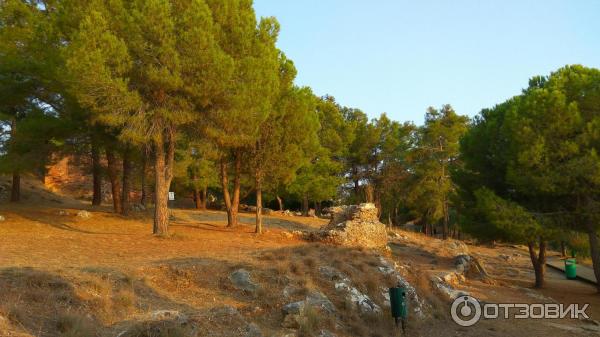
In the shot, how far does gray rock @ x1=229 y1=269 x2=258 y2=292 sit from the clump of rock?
9109 millimetres

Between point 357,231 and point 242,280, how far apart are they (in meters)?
10.5

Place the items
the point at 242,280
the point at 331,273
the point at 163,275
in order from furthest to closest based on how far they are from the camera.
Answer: the point at 331,273
the point at 242,280
the point at 163,275

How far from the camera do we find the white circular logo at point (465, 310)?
13.6 m

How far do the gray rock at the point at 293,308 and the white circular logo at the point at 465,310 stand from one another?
613 cm

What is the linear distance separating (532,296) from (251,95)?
14.5 m

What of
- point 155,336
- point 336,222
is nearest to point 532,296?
point 336,222

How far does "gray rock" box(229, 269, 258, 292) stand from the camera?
10.5 metres

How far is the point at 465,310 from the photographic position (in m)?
14.6

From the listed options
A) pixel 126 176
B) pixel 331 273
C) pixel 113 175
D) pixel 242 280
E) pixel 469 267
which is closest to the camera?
pixel 242 280

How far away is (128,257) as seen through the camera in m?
12.6

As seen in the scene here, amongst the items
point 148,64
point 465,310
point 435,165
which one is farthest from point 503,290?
point 435,165

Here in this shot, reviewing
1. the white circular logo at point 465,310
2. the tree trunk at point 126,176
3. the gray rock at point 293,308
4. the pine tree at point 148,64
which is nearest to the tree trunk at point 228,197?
the tree trunk at point 126,176

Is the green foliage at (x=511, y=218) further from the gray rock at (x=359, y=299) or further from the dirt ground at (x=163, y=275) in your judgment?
the gray rock at (x=359, y=299)

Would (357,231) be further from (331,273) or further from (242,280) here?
(242,280)
